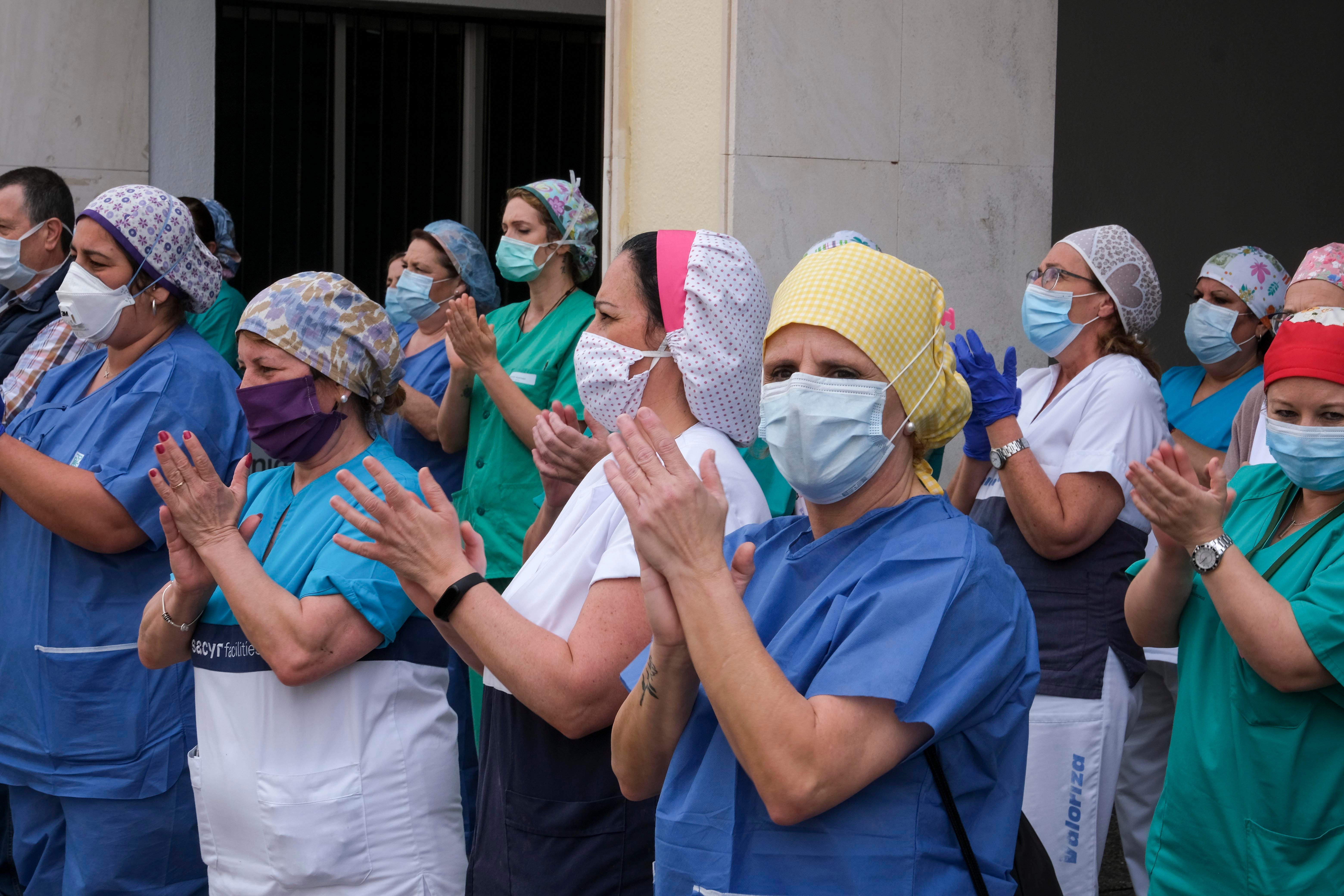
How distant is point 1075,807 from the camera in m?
3.19

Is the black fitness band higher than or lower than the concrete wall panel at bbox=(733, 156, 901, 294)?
lower

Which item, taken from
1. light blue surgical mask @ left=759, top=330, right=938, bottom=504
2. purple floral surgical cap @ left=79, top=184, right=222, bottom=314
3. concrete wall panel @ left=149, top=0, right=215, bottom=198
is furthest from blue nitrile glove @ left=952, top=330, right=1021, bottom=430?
concrete wall panel @ left=149, top=0, right=215, bottom=198

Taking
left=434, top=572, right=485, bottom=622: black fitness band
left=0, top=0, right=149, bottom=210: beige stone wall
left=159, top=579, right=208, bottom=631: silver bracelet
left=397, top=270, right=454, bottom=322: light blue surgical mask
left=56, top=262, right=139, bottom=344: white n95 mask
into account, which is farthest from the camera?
left=0, top=0, right=149, bottom=210: beige stone wall

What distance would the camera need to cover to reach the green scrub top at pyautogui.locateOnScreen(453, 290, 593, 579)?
3.93m

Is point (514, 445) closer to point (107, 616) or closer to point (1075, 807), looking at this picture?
point (107, 616)

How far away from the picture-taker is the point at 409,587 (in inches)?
79.9

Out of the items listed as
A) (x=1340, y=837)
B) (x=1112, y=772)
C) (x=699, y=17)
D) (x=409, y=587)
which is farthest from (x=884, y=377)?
(x=699, y=17)

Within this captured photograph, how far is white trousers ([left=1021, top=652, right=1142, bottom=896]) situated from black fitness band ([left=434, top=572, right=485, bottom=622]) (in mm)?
1834

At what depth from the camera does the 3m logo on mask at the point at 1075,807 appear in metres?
3.19

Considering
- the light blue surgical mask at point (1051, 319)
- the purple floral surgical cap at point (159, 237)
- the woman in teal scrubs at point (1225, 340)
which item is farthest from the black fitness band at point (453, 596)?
the woman in teal scrubs at point (1225, 340)

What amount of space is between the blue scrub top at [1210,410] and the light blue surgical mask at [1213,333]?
0.10 metres

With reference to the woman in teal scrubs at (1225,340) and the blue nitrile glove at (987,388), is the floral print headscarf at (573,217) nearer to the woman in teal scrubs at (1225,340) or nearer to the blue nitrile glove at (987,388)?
the blue nitrile glove at (987,388)

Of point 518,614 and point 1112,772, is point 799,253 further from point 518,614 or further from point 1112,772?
point 518,614

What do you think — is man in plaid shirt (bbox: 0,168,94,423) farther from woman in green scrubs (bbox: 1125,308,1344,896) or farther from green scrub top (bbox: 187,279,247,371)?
woman in green scrubs (bbox: 1125,308,1344,896)
